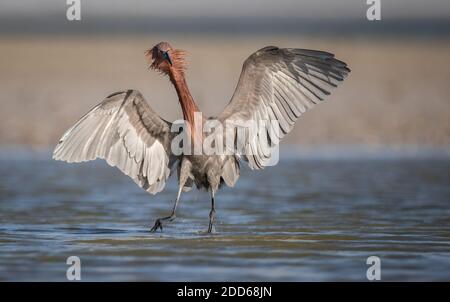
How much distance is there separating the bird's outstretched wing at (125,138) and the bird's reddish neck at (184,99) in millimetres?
287

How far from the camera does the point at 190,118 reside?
11.6 m

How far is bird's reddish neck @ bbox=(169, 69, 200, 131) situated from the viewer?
38.1 ft

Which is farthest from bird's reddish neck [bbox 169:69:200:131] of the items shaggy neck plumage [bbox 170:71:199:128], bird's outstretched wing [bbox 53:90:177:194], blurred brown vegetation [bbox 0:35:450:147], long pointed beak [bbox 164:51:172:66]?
blurred brown vegetation [bbox 0:35:450:147]

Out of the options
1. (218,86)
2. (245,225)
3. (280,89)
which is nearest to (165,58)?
(280,89)

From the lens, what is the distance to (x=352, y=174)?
1778cm

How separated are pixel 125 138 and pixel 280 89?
181 centimetres

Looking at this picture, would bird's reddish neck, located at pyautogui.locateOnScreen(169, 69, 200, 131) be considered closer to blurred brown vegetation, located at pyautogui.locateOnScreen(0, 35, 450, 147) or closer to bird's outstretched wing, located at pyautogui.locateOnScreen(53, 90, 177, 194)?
bird's outstretched wing, located at pyautogui.locateOnScreen(53, 90, 177, 194)

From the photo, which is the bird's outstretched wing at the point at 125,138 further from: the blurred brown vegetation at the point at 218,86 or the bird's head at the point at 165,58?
the blurred brown vegetation at the point at 218,86

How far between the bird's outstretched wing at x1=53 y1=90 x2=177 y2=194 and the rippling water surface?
78cm

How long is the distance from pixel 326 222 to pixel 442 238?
171 cm

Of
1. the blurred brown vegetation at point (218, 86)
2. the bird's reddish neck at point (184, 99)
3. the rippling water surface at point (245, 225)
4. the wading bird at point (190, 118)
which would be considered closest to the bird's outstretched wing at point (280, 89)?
the wading bird at point (190, 118)

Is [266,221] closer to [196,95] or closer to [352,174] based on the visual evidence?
[352,174]

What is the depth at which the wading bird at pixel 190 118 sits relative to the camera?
11.6m

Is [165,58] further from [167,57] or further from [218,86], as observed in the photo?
[218,86]
